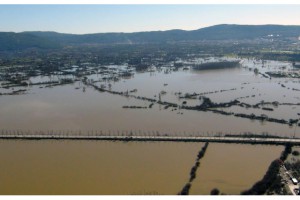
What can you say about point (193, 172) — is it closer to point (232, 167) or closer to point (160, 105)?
point (232, 167)

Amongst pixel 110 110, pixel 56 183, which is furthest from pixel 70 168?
pixel 110 110

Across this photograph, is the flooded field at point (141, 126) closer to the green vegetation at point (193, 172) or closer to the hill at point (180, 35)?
the green vegetation at point (193, 172)

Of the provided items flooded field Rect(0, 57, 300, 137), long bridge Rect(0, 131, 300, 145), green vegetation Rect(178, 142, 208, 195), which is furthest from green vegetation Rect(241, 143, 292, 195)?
flooded field Rect(0, 57, 300, 137)

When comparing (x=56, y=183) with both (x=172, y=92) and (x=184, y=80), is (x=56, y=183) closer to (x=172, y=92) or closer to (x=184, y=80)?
(x=172, y=92)

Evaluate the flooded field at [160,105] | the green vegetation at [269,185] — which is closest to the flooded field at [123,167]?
the green vegetation at [269,185]

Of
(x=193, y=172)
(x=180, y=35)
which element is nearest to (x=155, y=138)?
(x=193, y=172)

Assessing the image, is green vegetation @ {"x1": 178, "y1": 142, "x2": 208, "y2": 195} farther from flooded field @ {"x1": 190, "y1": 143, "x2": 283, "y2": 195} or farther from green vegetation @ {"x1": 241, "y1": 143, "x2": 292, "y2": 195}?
green vegetation @ {"x1": 241, "y1": 143, "x2": 292, "y2": 195}
